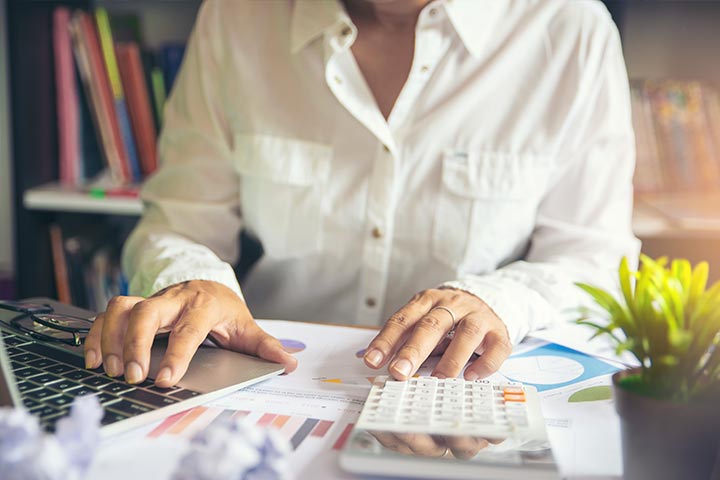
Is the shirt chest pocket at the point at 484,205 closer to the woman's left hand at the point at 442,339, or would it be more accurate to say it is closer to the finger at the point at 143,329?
the woman's left hand at the point at 442,339

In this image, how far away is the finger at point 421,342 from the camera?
69 cm

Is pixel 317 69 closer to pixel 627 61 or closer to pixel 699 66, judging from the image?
pixel 627 61

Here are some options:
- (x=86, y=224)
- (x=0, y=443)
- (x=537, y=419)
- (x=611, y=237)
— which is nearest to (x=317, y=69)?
(x=611, y=237)

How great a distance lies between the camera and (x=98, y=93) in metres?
1.67

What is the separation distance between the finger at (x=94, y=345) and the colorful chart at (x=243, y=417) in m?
0.12

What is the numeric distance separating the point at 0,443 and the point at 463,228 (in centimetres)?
78

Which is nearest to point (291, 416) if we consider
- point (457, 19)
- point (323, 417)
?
point (323, 417)

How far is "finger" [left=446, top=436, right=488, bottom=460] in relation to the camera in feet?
1.74

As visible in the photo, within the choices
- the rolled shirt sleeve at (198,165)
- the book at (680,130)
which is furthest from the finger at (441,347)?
the book at (680,130)

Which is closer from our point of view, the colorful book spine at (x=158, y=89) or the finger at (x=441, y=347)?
the finger at (x=441, y=347)

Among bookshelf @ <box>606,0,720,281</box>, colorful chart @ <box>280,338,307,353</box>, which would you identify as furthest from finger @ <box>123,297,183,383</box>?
bookshelf @ <box>606,0,720,281</box>

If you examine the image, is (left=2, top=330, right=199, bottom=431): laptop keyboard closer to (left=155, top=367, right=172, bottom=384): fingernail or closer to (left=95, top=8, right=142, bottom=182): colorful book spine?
(left=155, top=367, right=172, bottom=384): fingernail

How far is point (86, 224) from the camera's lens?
1832 millimetres

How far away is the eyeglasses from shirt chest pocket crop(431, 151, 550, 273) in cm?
51
